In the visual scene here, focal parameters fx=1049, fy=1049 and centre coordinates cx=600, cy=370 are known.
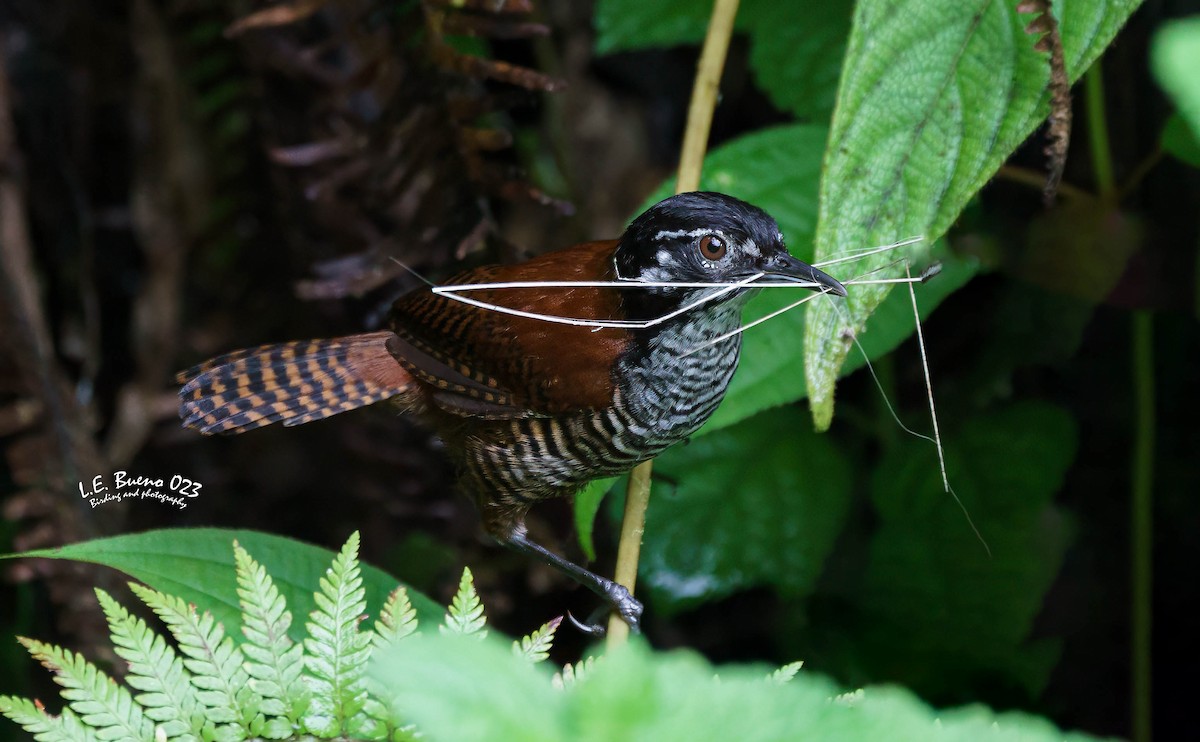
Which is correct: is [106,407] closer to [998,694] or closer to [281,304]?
[281,304]

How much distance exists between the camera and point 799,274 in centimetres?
151

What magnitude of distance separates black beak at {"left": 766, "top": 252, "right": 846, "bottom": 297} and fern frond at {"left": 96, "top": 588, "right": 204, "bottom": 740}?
3.11 ft

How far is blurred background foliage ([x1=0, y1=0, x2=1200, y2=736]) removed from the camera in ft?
7.23

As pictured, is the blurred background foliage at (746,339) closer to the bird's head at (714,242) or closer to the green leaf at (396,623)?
the bird's head at (714,242)

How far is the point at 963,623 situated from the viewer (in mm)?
2334

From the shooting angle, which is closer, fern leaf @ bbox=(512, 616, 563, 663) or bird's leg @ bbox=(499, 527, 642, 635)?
fern leaf @ bbox=(512, 616, 563, 663)

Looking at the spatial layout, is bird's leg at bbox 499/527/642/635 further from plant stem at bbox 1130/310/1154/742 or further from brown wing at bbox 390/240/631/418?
plant stem at bbox 1130/310/1154/742

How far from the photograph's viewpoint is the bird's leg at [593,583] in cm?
177

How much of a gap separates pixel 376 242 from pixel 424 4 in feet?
1.94

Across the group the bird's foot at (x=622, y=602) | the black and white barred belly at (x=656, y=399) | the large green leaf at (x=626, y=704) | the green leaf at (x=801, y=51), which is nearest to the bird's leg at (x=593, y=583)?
the bird's foot at (x=622, y=602)

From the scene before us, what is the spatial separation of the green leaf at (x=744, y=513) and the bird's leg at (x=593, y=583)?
1.28 ft

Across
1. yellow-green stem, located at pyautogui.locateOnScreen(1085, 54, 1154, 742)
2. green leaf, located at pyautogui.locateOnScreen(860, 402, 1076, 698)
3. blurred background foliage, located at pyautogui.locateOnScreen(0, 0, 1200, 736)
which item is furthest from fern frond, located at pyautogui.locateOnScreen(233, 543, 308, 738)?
yellow-green stem, located at pyautogui.locateOnScreen(1085, 54, 1154, 742)

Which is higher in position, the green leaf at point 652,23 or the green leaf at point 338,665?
the green leaf at point 652,23

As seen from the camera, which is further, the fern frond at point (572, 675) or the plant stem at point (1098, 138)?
the plant stem at point (1098, 138)
